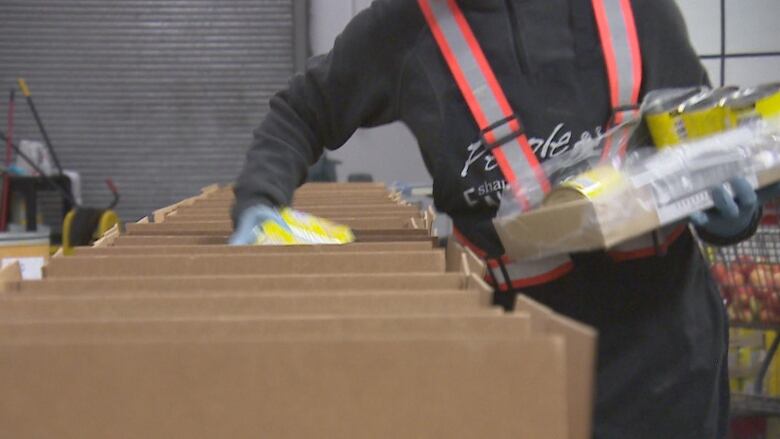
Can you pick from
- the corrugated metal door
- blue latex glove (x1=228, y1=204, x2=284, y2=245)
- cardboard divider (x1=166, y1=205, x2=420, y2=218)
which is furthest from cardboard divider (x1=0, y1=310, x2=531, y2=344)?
the corrugated metal door

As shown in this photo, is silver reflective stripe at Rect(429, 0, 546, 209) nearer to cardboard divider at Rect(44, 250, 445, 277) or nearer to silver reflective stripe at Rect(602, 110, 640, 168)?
silver reflective stripe at Rect(602, 110, 640, 168)

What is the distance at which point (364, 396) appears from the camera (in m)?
0.42

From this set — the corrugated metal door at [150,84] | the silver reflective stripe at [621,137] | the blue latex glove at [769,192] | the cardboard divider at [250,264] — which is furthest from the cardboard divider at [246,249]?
the corrugated metal door at [150,84]

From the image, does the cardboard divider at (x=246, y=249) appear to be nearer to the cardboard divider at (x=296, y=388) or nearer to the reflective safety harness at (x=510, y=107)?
the reflective safety harness at (x=510, y=107)

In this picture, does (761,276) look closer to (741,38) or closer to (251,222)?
(741,38)

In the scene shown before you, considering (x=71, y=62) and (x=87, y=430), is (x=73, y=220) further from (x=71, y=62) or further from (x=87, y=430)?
(x=87, y=430)

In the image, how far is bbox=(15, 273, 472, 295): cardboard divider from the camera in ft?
2.02

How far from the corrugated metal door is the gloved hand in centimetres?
345

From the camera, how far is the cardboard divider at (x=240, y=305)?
1.73 feet

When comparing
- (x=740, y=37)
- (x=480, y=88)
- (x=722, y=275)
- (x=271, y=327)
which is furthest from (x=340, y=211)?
(x=740, y=37)

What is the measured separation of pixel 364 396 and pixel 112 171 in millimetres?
4051

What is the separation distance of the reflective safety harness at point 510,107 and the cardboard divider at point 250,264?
297 millimetres

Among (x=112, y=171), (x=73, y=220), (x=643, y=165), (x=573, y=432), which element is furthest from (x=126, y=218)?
(x=573, y=432)

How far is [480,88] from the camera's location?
40.3 inches
